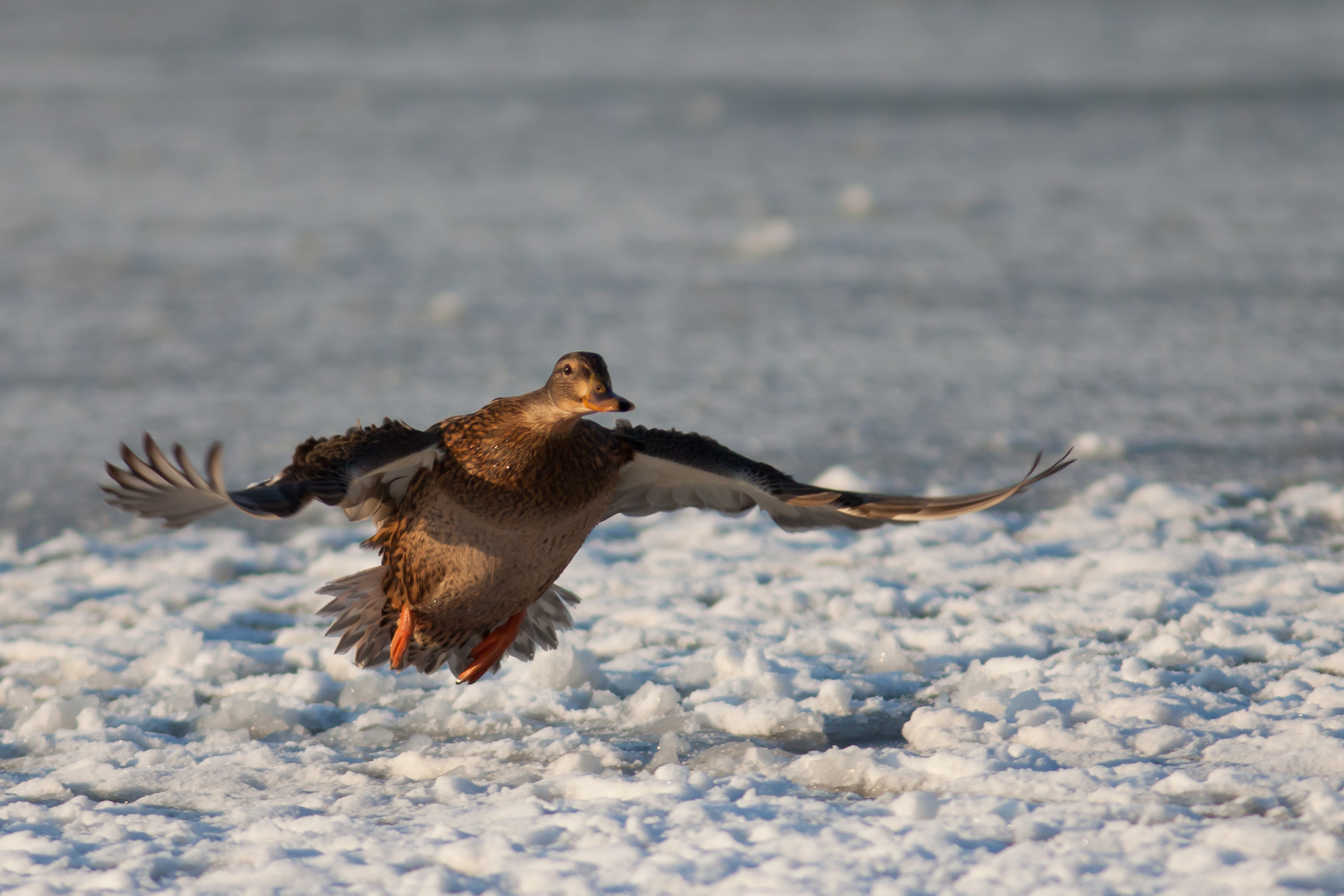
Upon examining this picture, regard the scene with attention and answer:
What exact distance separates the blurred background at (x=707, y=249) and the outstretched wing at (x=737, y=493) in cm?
196

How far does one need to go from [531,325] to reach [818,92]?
25.7 ft

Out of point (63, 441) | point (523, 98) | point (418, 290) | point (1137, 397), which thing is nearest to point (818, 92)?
point (523, 98)

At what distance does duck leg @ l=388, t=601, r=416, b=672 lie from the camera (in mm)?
3959

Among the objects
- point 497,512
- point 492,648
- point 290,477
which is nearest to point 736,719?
point 492,648

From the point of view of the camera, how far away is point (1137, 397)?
280 inches

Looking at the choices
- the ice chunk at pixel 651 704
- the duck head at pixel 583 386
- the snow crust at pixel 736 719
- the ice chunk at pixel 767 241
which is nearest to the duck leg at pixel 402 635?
the snow crust at pixel 736 719

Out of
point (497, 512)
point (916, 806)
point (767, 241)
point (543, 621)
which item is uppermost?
point (767, 241)

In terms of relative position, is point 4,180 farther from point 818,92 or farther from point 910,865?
point 910,865

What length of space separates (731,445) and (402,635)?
2717mm

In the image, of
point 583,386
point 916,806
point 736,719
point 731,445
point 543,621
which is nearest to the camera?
point 916,806

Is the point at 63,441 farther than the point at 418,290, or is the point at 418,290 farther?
the point at 418,290

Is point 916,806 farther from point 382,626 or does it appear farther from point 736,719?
point 382,626

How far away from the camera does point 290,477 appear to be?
11.3 feet

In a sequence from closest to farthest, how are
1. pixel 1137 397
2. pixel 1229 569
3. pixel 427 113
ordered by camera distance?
pixel 1229 569
pixel 1137 397
pixel 427 113
